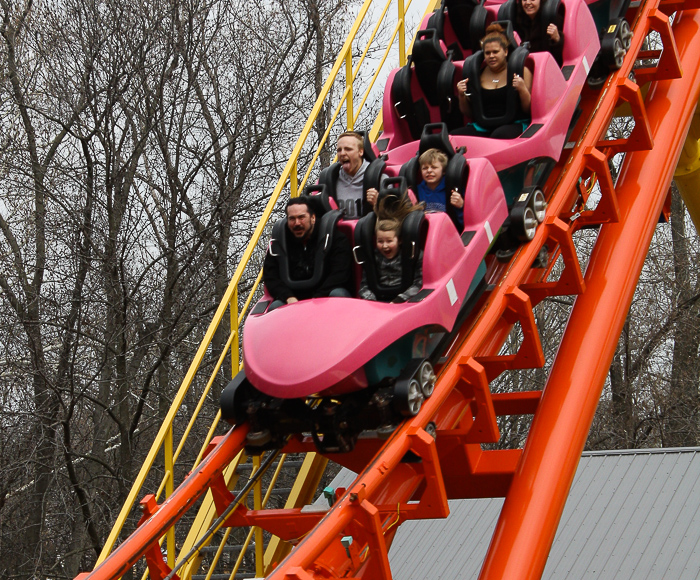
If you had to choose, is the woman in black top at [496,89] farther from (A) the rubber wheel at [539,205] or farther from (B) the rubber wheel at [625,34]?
(B) the rubber wheel at [625,34]

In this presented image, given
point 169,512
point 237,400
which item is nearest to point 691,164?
point 237,400

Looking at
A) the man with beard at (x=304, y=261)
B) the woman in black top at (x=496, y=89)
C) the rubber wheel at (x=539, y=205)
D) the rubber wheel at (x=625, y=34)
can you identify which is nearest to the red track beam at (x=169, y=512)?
the man with beard at (x=304, y=261)

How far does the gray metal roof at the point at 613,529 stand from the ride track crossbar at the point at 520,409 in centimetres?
403

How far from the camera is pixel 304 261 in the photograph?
3.88m

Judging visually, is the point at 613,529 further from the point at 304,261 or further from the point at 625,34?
the point at 304,261

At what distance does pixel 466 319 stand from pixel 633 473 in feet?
17.3

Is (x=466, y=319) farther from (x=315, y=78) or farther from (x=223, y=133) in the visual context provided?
(x=315, y=78)

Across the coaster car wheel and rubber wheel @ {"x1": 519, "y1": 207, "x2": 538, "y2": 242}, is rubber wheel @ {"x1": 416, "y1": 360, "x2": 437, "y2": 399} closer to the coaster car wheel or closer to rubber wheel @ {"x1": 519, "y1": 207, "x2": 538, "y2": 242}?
the coaster car wheel

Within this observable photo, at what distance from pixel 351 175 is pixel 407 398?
173 centimetres

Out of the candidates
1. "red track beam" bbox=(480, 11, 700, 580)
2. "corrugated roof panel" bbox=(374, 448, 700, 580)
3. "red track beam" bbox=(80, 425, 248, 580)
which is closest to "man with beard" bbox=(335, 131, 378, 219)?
"red track beam" bbox=(480, 11, 700, 580)

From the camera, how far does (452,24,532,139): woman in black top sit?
459 centimetres

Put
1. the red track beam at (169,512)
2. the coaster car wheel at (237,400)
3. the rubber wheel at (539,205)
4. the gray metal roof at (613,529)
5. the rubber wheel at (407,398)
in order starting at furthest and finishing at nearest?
1. the gray metal roof at (613,529)
2. the rubber wheel at (539,205)
3. the coaster car wheel at (237,400)
4. the rubber wheel at (407,398)
5. the red track beam at (169,512)

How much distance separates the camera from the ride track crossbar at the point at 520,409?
3031 mm

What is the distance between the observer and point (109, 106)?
9.00 meters
